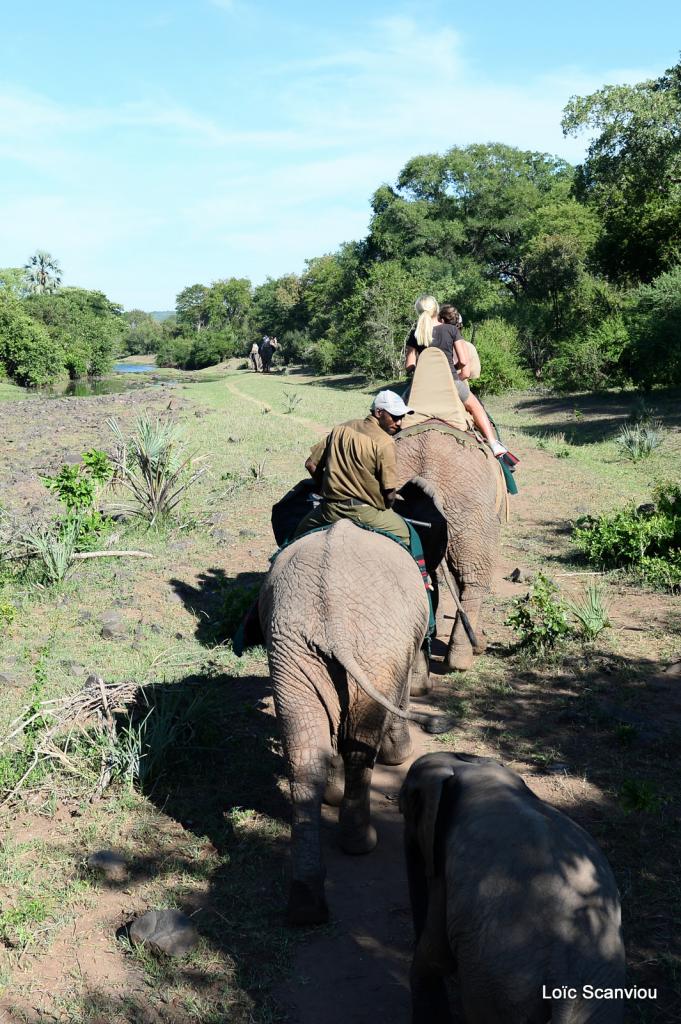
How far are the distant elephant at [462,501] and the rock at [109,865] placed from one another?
2706mm

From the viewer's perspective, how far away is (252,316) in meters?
76.0

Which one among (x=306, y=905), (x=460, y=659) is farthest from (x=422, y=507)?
(x=306, y=905)

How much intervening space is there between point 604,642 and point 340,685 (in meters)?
3.67

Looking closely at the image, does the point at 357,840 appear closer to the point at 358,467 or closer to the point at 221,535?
the point at 358,467

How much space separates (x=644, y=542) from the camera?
8695 mm

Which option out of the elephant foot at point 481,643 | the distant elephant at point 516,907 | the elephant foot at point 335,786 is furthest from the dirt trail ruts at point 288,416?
the distant elephant at point 516,907

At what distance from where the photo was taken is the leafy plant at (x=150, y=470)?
33.8ft

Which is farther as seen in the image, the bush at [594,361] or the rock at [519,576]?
the bush at [594,361]

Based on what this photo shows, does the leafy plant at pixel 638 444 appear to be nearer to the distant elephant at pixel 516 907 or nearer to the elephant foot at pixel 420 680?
the elephant foot at pixel 420 680

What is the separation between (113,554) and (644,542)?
5335 millimetres

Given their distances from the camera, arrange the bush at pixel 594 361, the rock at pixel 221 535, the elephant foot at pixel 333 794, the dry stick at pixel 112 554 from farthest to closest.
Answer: the bush at pixel 594 361, the rock at pixel 221 535, the dry stick at pixel 112 554, the elephant foot at pixel 333 794

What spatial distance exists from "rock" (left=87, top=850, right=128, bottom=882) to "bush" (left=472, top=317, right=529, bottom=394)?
2279 cm

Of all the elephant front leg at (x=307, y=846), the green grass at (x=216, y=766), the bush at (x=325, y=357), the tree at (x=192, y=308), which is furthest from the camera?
the tree at (x=192, y=308)

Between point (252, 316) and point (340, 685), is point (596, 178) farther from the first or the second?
point (252, 316)
